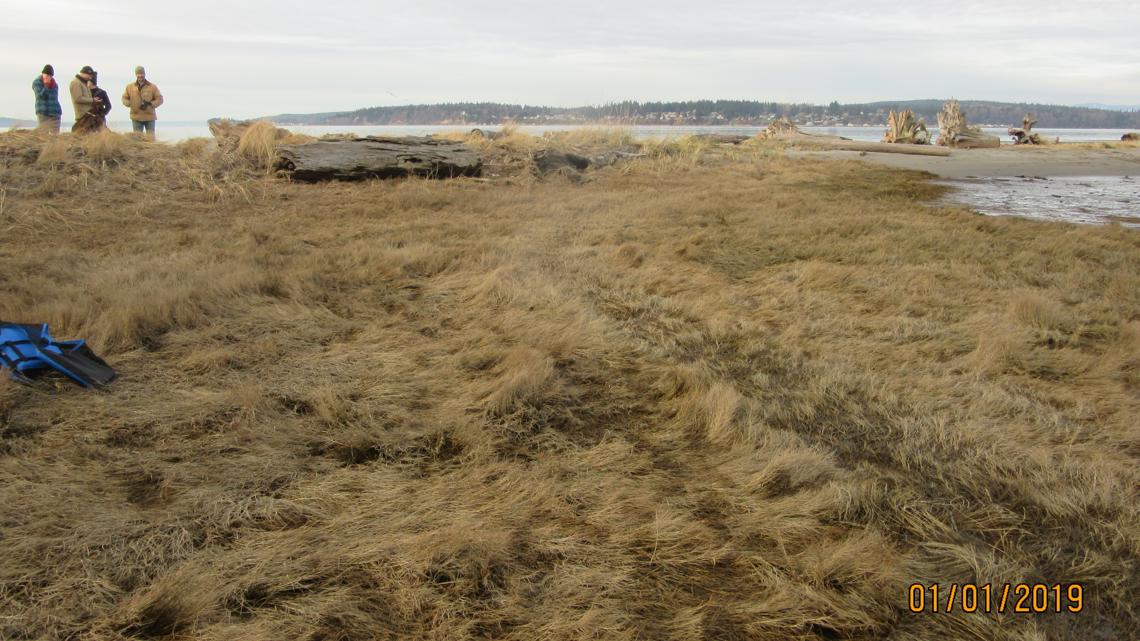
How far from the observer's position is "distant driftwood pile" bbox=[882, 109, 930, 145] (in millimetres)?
23516

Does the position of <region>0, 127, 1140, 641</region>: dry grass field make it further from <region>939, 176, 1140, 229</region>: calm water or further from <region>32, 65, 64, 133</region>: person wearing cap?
<region>32, 65, 64, 133</region>: person wearing cap

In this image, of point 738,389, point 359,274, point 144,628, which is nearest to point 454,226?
point 359,274

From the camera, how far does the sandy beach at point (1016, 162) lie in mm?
15359

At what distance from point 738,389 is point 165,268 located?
15.4ft

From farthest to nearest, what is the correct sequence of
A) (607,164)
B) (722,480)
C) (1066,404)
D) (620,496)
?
(607,164) < (1066,404) < (722,480) < (620,496)

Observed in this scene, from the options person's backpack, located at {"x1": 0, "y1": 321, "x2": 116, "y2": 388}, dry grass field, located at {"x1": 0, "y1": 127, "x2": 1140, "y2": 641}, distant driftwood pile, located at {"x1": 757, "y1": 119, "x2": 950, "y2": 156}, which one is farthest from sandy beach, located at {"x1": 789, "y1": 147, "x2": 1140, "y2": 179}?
person's backpack, located at {"x1": 0, "y1": 321, "x2": 116, "y2": 388}

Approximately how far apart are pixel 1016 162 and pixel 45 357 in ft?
68.6

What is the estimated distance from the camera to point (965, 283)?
5.12 meters

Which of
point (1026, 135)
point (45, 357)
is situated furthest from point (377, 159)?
point (1026, 135)

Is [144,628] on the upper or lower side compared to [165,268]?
lower

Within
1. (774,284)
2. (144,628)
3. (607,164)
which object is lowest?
(144,628)

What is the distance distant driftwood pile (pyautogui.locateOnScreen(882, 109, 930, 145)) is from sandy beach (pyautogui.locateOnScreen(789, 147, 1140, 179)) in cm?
340

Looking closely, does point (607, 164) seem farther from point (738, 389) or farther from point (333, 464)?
point (333, 464)

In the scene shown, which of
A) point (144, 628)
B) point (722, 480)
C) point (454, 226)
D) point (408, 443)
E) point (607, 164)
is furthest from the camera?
point (607, 164)
